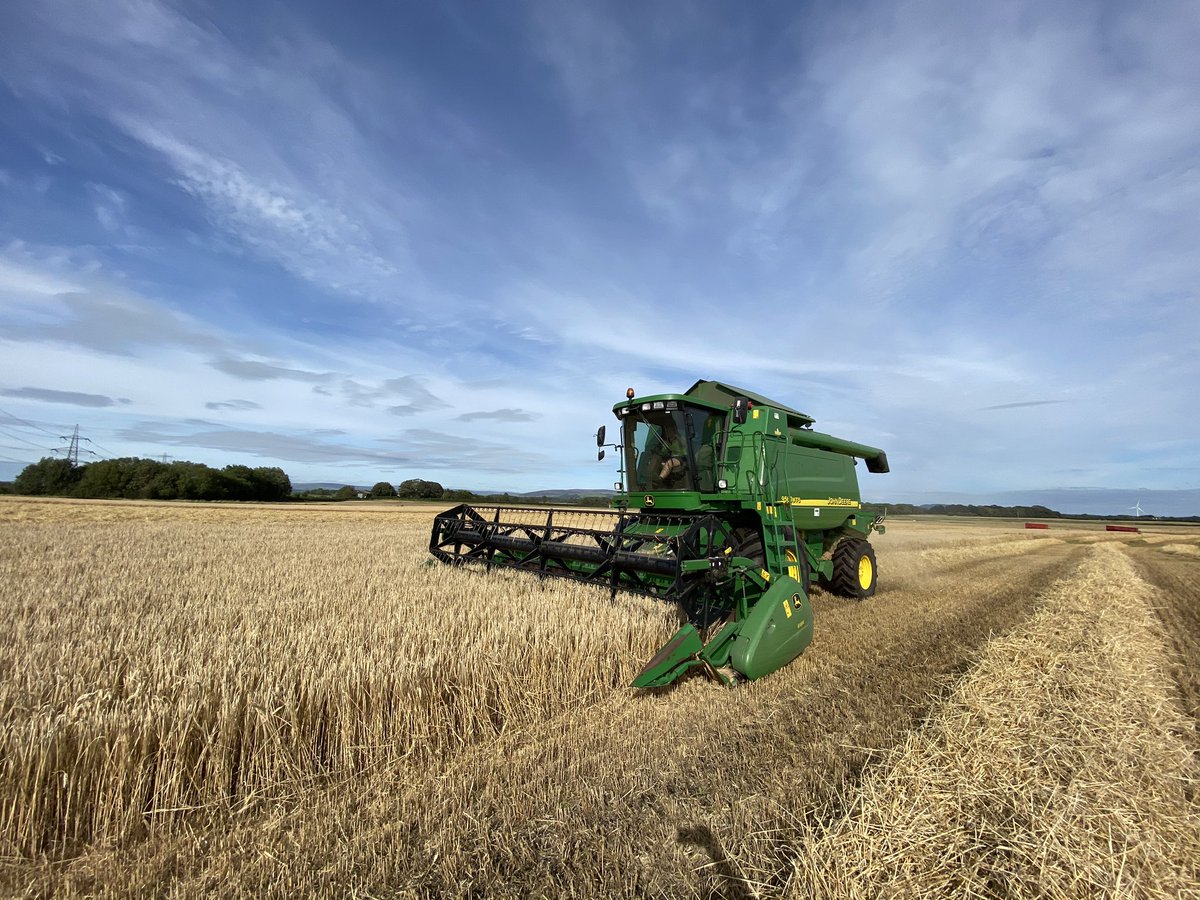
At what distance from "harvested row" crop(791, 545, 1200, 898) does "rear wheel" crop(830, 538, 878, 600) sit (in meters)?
4.39

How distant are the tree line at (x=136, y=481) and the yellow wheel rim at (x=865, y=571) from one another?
177 feet

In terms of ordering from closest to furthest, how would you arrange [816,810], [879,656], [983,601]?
[816,810], [879,656], [983,601]

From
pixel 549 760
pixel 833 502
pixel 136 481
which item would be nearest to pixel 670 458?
pixel 833 502

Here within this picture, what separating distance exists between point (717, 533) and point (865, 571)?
15.1ft

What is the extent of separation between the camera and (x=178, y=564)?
7.88m

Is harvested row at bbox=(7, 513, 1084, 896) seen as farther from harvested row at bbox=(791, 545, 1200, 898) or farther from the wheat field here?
harvested row at bbox=(791, 545, 1200, 898)

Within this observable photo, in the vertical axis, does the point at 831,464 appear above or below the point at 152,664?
above

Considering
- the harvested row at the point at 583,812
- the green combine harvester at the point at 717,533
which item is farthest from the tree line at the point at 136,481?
the harvested row at the point at 583,812

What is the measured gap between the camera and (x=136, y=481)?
4706cm

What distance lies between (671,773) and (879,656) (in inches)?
119

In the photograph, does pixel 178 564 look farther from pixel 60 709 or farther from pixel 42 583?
pixel 60 709

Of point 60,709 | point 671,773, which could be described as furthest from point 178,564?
point 671,773

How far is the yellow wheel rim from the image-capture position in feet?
28.1

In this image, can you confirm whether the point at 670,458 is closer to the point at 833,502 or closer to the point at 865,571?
the point at 833,502
